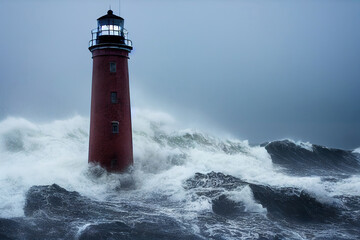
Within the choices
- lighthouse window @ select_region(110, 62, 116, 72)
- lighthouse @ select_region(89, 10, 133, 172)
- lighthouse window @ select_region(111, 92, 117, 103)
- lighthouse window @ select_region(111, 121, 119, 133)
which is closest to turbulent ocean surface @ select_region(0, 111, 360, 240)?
lighthouse @ select_region(89, 10, 133, 172)

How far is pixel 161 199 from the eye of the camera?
10.8 m

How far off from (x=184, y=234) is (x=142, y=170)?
584 centimetres

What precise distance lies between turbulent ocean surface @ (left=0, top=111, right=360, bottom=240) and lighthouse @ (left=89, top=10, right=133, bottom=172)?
2.17 feet

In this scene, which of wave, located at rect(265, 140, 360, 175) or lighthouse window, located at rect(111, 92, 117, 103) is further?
wave, located at rect(265, 140, 360, 175)

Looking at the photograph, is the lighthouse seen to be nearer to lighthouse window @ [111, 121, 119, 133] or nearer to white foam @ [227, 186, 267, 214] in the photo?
lighthouse window @ [111, 121, 119, 133]

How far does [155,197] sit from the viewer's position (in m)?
11.0

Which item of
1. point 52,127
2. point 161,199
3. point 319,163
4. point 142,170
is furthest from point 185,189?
point 319,163

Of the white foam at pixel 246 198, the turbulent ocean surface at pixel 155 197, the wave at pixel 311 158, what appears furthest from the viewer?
the wave at pixel 311 158

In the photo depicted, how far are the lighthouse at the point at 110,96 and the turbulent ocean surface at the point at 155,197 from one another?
2.17 ft

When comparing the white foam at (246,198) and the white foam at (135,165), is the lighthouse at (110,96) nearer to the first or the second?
the white foam at (135,165)

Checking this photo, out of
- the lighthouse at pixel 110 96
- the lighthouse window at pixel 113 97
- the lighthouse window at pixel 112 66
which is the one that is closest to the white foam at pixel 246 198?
the lighthouse at pixel 110 96

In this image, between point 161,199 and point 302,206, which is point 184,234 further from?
point 302,206

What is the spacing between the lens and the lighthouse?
39.9ft

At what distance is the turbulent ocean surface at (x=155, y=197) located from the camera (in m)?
8.13
